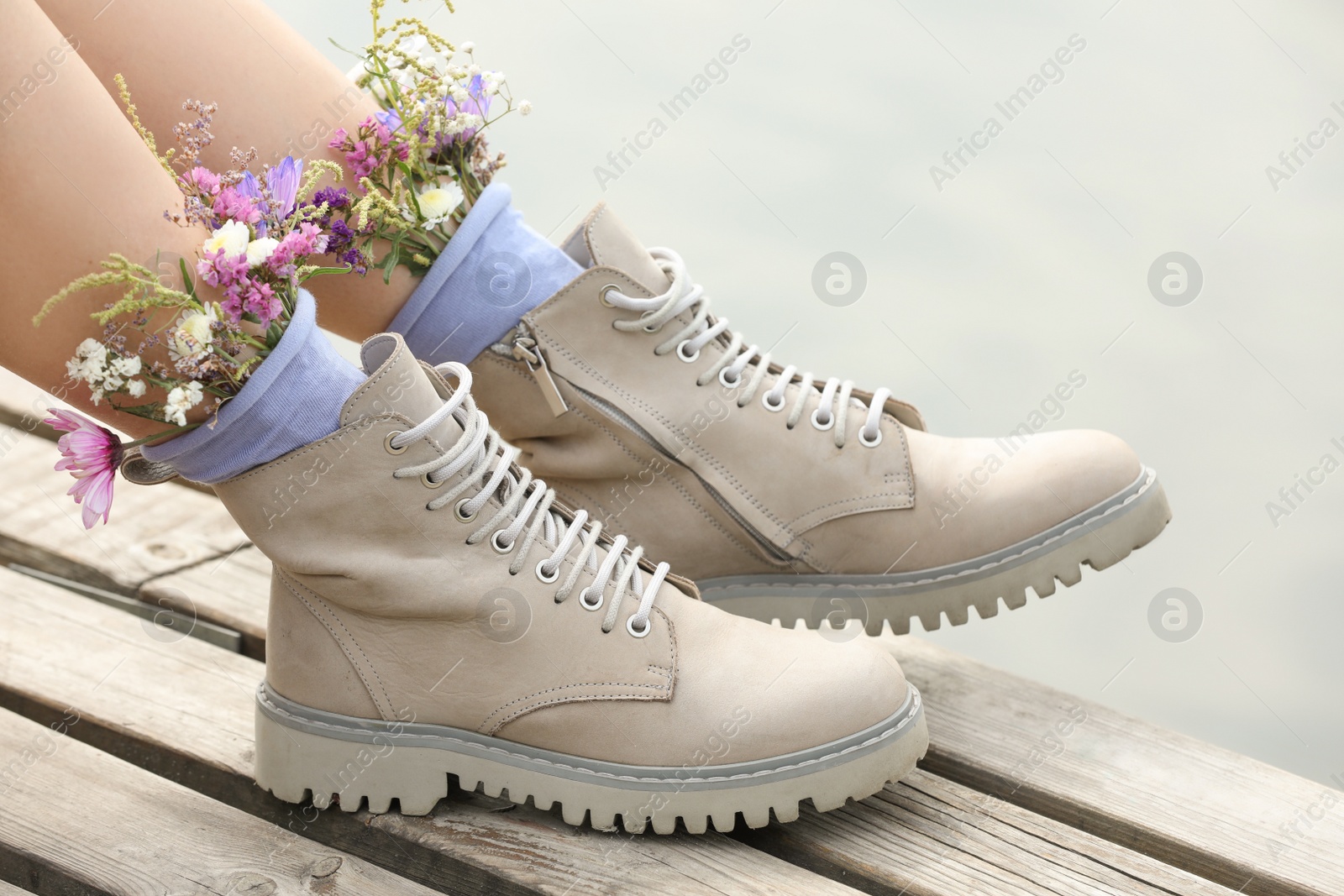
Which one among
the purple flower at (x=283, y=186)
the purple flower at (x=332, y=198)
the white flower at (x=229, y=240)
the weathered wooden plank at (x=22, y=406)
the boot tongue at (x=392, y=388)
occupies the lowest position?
the weathered wooden plank at (x=22, y=406)

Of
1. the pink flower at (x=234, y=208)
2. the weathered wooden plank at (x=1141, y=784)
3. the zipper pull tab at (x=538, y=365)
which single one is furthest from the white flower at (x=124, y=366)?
the weathered wooden plank at (x=1141, y=784)

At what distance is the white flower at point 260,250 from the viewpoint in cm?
79

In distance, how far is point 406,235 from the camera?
3.33 feet

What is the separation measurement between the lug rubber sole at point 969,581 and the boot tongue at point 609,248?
31cm

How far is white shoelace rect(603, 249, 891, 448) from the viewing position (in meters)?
1.07

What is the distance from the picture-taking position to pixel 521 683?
0.90 meters

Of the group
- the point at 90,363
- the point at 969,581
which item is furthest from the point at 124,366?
the point at 969,581

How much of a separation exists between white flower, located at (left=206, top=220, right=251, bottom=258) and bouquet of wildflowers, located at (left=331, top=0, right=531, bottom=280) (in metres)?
0.18

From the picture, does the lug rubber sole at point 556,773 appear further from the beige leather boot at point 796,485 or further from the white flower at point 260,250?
the white flower at point 260,250

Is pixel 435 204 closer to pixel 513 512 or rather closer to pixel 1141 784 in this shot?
pixel 513 512

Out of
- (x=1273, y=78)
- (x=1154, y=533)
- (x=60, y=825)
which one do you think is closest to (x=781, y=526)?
(x=1154, y=533)

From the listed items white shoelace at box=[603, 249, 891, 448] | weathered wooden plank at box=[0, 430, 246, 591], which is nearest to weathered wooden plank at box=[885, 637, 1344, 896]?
white shoelace at box=[603, 249, 891, 448]

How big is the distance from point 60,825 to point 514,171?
6.31 ft

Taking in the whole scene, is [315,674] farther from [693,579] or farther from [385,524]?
[693,579]
